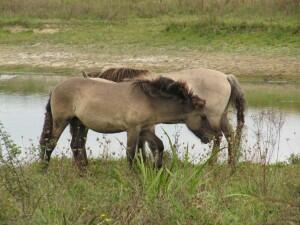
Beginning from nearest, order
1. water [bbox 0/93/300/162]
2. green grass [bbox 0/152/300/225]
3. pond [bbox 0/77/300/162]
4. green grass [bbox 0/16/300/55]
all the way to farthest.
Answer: green grass [bbox 0/152/300/225]
pond [bbox 0/77/300/162]
water [bbox 0/93/300/162]
green grass [bbox 0/16/300/55]

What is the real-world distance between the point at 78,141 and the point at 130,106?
0.92 meters

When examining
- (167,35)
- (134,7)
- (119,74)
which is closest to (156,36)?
(167,35)

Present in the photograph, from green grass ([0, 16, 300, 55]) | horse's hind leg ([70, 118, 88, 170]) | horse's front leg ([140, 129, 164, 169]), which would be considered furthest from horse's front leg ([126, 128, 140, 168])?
green grass ([0, 16, 300, 55])

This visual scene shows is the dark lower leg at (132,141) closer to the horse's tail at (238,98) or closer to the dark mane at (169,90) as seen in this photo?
the dark mane at (169,90)

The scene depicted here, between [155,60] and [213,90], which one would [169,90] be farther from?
[155,60]

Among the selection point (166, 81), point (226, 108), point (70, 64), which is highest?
point (166, 81)

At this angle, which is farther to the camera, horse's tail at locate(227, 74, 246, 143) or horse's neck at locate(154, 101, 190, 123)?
horse's tail at locate(227, 74, 246, 143)

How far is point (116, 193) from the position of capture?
24.7 feet

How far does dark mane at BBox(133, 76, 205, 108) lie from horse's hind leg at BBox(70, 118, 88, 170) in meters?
0.99

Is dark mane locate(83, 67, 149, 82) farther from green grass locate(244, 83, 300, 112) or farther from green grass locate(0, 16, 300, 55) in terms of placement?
green grass locate(0, 16, 300, 55)

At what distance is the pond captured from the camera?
34.8 ft

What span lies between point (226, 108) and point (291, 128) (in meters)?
3.17

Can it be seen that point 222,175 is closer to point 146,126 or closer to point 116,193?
point 146,126

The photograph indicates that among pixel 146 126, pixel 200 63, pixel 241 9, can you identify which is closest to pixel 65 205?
pixel 146 126
